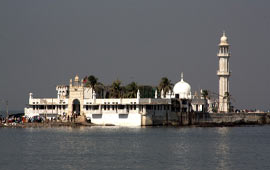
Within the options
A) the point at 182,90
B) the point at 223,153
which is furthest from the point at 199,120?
the point at 223,153

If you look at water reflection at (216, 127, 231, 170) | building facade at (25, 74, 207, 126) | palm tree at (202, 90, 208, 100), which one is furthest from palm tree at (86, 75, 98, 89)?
water reflection at (216, 127, 231, 170)

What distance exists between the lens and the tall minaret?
165375 mm

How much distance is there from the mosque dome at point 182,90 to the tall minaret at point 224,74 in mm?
14353

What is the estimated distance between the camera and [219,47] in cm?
16825

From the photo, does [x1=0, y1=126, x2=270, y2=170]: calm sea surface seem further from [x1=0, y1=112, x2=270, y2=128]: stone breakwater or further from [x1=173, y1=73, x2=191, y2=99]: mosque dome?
[x1=173, y1=73, x2=191, y2=99]: mosque dome

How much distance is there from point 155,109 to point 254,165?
228ft

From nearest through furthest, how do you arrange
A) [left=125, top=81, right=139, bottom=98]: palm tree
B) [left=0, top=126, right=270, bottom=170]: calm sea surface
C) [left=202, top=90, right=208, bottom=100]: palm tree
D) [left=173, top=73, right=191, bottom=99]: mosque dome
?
[left=0, top=126, right=270, bottom=170]: calm sea surface, [left=125, top=81, right=139, bottom=98]: palm tree, [left=173, top=73, right=191, bottom=99]: mosque dome, [left=202, top=90, right=208, bottom=100]: palm tree

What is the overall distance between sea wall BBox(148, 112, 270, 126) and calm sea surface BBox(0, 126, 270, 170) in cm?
3038

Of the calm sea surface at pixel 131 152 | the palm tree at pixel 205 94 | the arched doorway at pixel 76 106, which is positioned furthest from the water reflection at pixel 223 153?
the palm tree at pixel 205 94

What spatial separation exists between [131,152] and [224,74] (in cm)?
8653

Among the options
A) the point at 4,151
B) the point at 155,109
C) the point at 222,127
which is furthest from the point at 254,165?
the point at 222,127

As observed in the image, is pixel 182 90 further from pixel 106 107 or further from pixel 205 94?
pixel 106 107

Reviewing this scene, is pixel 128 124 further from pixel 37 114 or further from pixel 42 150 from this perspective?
pixel 42 150

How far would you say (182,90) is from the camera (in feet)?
500
